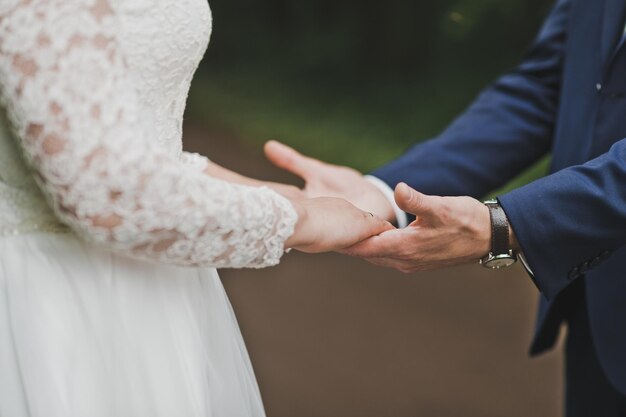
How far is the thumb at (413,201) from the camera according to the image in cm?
177

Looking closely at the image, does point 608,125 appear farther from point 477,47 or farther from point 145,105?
point 477,47

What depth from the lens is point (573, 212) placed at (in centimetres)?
194

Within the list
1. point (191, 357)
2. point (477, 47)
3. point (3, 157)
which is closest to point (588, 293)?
point (191, 357)

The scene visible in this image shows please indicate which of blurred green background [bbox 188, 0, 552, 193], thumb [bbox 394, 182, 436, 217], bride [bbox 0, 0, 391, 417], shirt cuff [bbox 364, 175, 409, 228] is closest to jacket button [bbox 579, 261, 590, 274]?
thumb [bbox 394, 182, 436, 217]

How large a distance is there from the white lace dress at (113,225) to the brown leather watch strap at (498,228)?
2.12 ft

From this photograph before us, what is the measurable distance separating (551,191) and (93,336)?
1.07m

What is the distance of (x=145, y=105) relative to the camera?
1419mm

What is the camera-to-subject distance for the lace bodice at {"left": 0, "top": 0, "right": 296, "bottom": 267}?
1226 mm

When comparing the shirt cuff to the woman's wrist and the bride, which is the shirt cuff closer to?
the bride

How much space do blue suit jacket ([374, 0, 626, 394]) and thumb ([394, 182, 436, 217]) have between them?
210 mm

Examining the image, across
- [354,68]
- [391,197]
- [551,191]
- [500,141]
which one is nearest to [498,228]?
[551,191]

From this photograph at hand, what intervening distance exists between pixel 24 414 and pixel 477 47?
6191mm

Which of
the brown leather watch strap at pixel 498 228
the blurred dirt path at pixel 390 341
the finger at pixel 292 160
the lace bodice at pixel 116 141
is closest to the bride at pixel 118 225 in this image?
the lace bodice at pixel 116 141

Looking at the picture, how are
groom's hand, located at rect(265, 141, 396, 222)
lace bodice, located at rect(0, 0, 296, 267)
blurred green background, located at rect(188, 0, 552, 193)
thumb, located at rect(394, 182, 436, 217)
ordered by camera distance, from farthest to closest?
blurred green background, located at rect(188, 0, 552, 193)
groom's hand, located at rect(265, 141, 396, 222)
thumb, located at rect(394, 182, 436, 217)
lace bodice, located at rect(0, 0, 296, 267)
